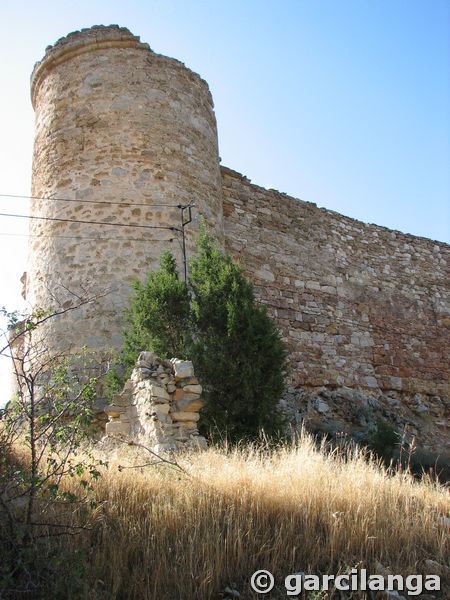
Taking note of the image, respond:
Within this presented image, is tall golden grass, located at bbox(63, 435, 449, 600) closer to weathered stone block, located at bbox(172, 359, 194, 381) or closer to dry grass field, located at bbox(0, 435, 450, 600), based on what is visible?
dry grass field, located at bbox(0, 435, 450, 600)

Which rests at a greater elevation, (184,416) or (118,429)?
(184,416)

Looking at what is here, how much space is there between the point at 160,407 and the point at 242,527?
204 cm

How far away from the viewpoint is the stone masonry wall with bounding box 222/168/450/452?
10.3 m

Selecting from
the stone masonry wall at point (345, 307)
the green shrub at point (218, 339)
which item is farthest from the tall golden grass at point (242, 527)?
the stone masonry wall at point (345, 307)

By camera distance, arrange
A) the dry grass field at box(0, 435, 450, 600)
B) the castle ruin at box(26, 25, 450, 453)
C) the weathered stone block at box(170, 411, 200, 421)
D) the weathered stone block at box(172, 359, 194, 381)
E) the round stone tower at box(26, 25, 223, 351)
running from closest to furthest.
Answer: the dry grass field at box(0, 435, 450, 600)
the weathered stone block at box(170, 411, 200, 421)
the weathered stone block at box(172, 359, 194, 381)
the round stone tower at box(26, 25, 223, 351)
the castle ruin at box(26, 25, 450, 453)

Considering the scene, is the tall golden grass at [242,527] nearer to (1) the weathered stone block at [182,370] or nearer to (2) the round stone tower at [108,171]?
(1) the weathered stone block at [182,370]

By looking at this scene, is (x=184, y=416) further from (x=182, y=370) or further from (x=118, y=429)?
(x=118, y=429)

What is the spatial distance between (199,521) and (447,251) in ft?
41.2

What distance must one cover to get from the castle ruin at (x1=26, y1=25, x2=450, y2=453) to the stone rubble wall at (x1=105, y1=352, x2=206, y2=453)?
1.68 m

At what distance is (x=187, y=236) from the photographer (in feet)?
27.7

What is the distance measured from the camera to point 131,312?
7352 millimetres

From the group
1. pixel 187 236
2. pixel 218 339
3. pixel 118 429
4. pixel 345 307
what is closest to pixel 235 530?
pixel 118 429

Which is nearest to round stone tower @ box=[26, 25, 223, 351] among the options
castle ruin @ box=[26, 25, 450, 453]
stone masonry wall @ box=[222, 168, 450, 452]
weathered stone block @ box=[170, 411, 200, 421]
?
castle ruin @ box=[26, 25, 450, 453]

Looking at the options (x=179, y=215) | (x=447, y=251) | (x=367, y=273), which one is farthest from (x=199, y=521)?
(x=447, y=251)
